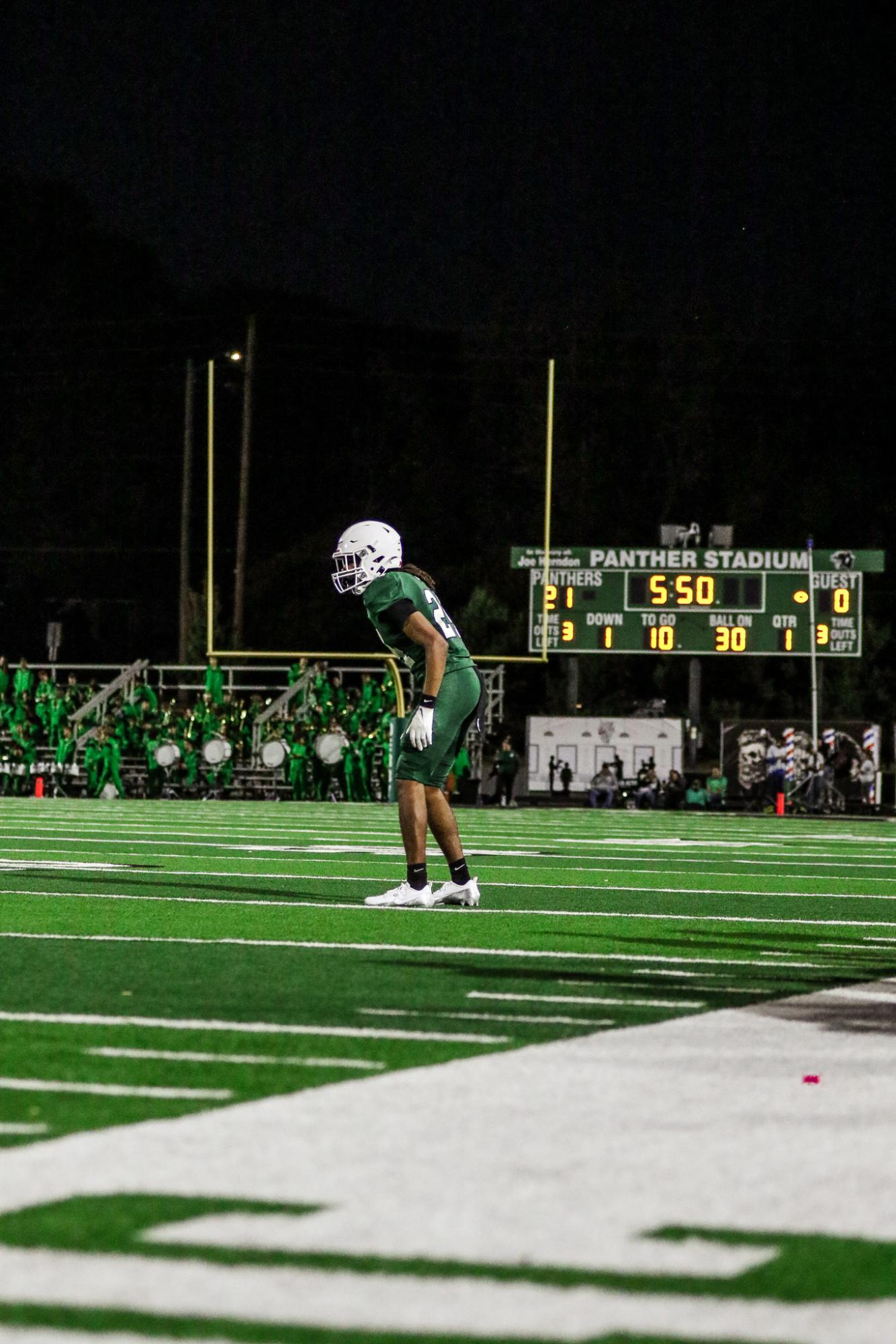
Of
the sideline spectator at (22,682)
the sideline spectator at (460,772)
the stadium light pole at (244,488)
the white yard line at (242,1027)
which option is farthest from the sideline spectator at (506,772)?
the white yard line at (242,1027)

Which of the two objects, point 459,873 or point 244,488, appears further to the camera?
point 244,488

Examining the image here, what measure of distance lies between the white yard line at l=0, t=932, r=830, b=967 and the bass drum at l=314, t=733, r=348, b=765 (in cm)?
2708

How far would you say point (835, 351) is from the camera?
217ft

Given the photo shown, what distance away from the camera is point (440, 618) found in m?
10.3

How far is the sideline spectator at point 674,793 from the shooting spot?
40719mm

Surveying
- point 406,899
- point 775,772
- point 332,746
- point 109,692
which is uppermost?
point 109,692

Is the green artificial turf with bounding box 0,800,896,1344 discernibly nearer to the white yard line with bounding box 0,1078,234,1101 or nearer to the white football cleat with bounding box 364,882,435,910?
the white yard line with bounding box 0,1078,234,1101

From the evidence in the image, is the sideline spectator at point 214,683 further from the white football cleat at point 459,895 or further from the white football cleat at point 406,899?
the white football cleat at point 406,899

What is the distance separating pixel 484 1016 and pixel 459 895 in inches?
160

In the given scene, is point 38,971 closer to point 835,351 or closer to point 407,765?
point 407,765

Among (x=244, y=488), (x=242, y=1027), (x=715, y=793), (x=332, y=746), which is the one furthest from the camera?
(x=244, y=488)

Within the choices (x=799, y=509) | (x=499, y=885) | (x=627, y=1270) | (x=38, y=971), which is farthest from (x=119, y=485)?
(x=627, y=1270)

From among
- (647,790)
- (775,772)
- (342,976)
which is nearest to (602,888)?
(342,976)

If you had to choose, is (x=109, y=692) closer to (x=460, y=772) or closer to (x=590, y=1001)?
(x=460, y=772)
